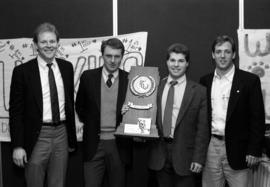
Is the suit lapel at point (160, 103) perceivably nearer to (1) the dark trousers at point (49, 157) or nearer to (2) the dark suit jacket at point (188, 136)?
(2) the dark suit jacket at point (188, 136)

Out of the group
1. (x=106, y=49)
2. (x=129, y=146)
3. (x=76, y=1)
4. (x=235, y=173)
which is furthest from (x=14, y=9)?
(x=235, y=173)

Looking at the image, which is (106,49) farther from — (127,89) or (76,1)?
(76,1)

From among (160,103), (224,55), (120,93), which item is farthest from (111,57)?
(224,55)

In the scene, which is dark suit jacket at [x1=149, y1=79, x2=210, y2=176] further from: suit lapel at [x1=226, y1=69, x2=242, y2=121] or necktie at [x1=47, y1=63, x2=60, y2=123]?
necktie at [x1=47, y1=63, x2=60, y2=123]

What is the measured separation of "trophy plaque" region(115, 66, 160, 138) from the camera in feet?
7.99

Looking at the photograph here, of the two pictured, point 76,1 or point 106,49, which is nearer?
point 106,49

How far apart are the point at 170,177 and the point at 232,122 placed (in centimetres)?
57

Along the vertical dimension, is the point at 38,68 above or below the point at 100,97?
above

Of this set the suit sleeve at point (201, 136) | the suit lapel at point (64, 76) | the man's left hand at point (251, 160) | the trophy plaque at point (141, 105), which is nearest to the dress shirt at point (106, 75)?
the trophy plaque at point (141, 105)

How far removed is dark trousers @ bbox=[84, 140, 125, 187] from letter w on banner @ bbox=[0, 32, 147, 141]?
0.67 m

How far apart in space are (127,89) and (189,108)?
1.55ft

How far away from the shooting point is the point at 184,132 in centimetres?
242

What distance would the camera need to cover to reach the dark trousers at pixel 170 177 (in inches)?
95.6

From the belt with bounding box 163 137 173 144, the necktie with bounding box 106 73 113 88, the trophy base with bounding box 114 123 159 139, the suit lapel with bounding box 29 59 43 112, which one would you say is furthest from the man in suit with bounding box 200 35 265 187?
the suit lapel with bounding box 29 59 43 112
